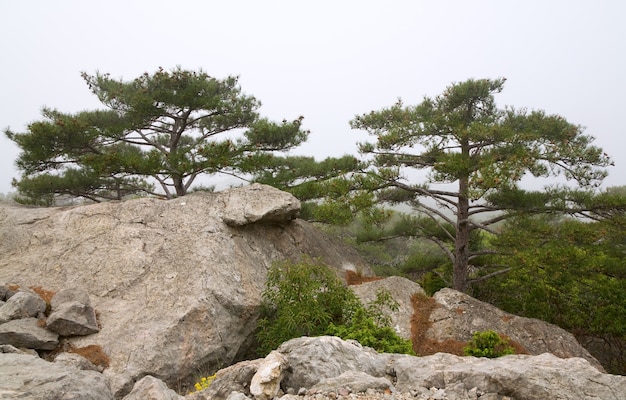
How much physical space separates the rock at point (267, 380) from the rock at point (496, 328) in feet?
20.8

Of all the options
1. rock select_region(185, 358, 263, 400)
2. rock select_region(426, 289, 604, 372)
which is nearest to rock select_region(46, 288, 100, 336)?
rock select_region(185, 358, 263, 400)

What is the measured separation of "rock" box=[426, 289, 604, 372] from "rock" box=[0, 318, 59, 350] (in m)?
8.40

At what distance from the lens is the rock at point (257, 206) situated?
36.2 ft

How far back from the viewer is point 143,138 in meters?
14.9

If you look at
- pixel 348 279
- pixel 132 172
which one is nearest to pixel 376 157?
pixel 348 279

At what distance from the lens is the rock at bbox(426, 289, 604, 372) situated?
996 cm

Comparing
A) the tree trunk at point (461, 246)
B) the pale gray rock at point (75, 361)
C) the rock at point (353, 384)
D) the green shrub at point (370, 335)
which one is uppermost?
the tree trunk at point (461, 246)

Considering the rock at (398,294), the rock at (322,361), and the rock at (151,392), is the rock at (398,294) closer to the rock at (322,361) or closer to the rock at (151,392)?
the rock at (322,361)

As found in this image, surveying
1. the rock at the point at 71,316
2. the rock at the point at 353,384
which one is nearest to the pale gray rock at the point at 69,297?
the rock at the point at 71,316

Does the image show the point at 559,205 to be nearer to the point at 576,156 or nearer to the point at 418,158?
the point at 576,156

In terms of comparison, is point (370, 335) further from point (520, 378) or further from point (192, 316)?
point (192, 316)

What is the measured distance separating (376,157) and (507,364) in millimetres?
8929

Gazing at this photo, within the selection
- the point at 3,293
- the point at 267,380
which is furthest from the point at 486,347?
the point at 3,293

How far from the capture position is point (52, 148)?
40.9 ft
